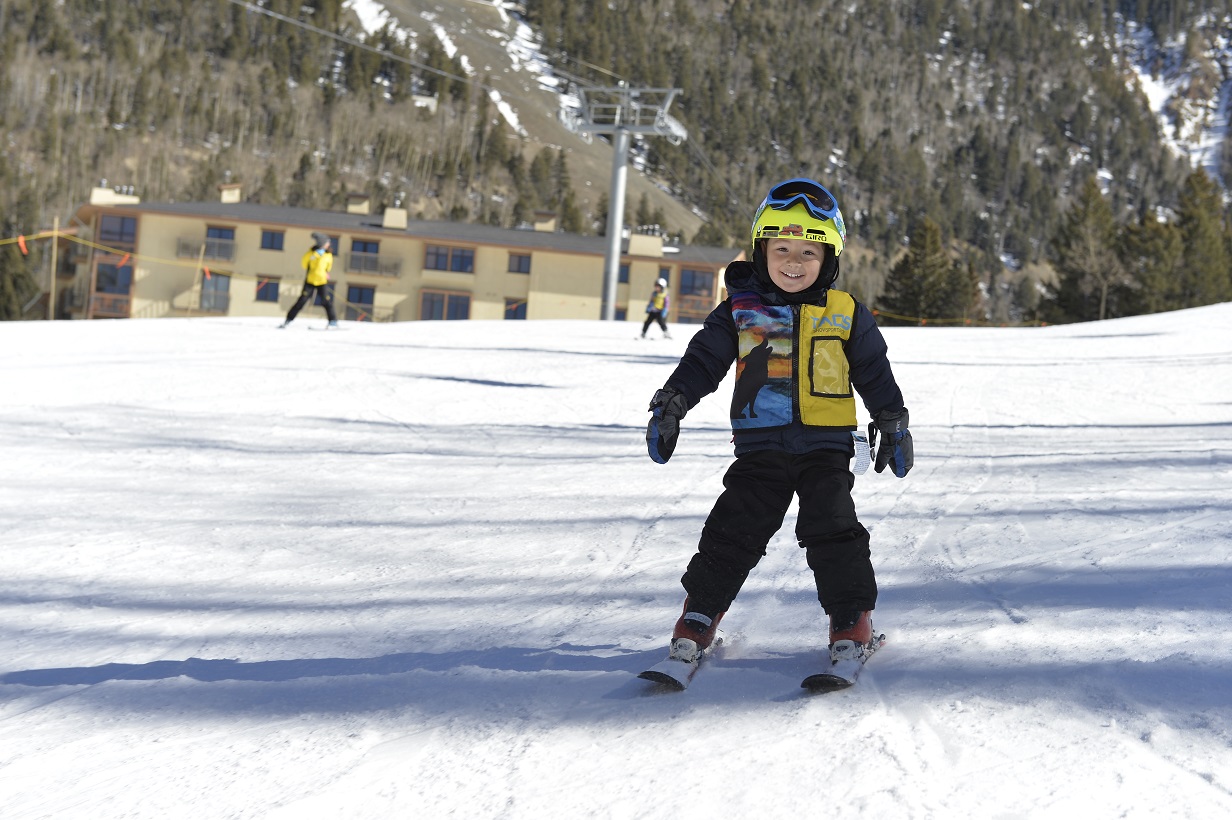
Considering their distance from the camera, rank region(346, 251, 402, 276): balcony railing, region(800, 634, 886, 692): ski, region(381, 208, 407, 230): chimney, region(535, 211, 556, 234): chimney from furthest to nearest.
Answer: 1. region(535, 211, 556, 234): chimney
2. region(381, 208, 407, 230): chimney
3. region(346, 251, 402, 276): balcony railing
4. region(800, 634, 886, 692): ski

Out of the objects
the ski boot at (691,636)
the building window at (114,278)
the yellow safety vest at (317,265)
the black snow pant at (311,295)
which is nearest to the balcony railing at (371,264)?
the building window at (114,278)

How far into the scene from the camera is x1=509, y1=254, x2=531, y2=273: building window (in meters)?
54.5

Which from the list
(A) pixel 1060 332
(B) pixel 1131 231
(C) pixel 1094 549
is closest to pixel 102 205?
(A) pixel 1060 332

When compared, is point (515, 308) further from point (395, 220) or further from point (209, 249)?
point (209, 249)

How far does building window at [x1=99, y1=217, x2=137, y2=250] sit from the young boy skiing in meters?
57.1

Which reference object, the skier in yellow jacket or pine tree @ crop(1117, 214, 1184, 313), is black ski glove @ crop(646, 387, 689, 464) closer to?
the skier in yellow jacket

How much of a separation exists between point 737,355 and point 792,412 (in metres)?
0.25

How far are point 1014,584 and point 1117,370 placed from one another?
9.35 meters

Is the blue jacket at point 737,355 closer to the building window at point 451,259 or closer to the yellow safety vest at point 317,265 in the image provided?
the yellow safety vest at point 317,265

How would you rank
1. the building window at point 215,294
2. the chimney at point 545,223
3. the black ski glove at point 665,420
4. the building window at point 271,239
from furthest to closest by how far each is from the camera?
the chimney at point 545,223
the building window at point 271,239
the building window at point 215,294
the black ski glove at point 665,420

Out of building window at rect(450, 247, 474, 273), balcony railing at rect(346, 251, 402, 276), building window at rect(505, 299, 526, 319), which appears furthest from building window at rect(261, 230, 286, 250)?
building window at rect(505, 299, 526, 319)

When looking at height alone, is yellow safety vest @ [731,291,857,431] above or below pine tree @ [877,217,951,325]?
below

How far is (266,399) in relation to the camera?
9.41 metres

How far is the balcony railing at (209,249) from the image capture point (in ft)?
176
